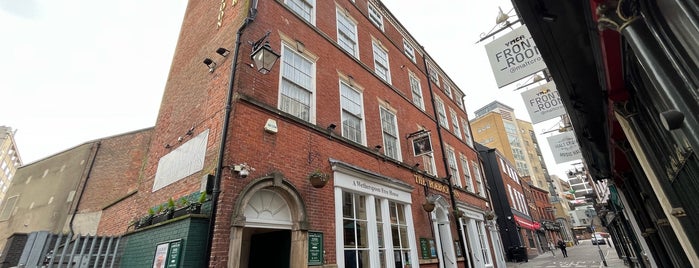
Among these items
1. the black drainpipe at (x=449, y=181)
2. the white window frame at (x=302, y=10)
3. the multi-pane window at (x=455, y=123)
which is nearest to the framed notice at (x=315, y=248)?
the white window frame at (x=302, y=10)

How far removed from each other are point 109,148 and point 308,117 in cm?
1271

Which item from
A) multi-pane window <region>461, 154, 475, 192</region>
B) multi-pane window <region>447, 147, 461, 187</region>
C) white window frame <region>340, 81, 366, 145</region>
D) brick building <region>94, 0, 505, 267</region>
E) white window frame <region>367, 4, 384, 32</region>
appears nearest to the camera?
brick building <region>94, 0, 505, 267</region>

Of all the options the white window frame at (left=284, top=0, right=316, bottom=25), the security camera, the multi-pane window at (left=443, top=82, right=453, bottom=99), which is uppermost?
the multi-pane window at (left=443, top=82, right=453, bottom=99)

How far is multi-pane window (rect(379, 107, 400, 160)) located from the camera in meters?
11.1

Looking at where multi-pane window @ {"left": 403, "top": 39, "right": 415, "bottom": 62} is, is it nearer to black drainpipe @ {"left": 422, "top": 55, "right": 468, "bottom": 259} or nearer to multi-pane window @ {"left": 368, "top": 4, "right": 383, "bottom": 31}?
black drainpipe @ {"left": 422, "top": 55, "right": 468, "bottom": 259}

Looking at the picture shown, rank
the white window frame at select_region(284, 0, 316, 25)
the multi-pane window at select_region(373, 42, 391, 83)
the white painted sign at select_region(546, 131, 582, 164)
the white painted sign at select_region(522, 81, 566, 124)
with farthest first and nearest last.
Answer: the multi-pane window at select_region(373, 42, 391, 83), the white painted sign at select_region(546, 131, 582, 164), the white window frame at select_region(284, 0, 316, 25), the white painted sign at select_region(522, 81, 566, 124)

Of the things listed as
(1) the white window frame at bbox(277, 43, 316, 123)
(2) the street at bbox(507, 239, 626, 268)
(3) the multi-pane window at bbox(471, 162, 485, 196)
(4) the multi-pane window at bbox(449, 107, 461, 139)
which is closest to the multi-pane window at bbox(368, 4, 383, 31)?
(1) the white window frame at bbox(277, 43, 316, 123)

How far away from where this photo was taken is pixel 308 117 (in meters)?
8.04

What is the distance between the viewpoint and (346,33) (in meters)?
11.7

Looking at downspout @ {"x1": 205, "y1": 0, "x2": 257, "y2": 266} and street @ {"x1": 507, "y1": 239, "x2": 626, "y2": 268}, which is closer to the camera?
downspout @ {"x1": 205, "y1": 0, "x2": 257, "y2": 266}

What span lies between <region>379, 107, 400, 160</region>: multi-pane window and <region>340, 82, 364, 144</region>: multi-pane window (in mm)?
1373

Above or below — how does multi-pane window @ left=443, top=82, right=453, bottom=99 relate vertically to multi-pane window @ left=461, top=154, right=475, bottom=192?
above

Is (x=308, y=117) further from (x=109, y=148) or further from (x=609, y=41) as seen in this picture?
(x=109, y=148)

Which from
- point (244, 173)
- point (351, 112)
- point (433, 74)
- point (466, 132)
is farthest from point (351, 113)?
point (466, 132)
